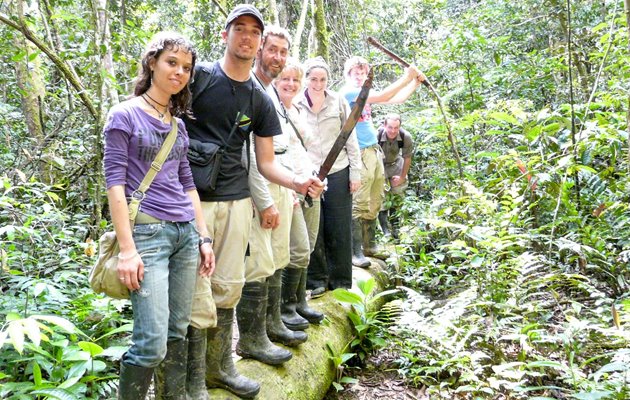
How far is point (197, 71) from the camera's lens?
2.82 metres

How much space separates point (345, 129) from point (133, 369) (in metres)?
1.91

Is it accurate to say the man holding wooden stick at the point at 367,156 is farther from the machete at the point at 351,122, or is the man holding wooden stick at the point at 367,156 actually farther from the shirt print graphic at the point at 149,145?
the shirt print graphic at the point at 149,145

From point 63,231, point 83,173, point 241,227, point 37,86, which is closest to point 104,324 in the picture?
point 63,231

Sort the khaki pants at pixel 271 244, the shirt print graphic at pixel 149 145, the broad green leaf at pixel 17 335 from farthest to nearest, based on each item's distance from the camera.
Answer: the khaki pants at pixel 271 244 → the shirt print graphic at pixel 149 145 → the broad green leaf at pixel 17 335

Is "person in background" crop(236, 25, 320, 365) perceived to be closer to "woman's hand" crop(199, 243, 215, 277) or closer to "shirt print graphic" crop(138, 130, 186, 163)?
"woman's hand" crop(199, 243, 215, 277)

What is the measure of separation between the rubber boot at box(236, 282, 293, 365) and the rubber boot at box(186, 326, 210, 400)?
0.60 m

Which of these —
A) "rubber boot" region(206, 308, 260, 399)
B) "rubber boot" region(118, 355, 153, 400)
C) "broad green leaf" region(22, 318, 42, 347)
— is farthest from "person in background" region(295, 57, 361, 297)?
"broad green leaf" region(22, 318, 42, 347)

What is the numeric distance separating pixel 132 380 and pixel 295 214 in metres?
1.83

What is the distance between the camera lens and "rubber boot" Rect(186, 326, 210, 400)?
274 cm

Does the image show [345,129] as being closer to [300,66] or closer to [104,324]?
[300,66]

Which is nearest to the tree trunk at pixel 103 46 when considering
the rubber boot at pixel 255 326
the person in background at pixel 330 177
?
the person in background at pixel 330 177

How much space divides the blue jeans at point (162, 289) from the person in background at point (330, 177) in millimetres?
2415

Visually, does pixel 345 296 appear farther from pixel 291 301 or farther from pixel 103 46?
pixel 103 46

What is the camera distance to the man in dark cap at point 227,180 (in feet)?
9.09
